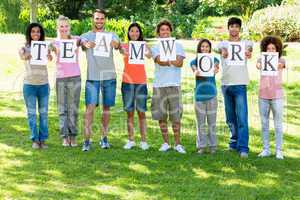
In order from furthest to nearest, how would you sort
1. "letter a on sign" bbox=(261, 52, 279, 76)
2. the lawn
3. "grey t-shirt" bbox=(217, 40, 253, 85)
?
1. "grey t-shirt" bbox=(217, 40, 253, 85)
2. "letter a on sign" bbox=(261, 52, 279, 76)
3. the lawn

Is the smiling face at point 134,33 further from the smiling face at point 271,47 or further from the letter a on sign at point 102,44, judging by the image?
the smiling face at point 271,47

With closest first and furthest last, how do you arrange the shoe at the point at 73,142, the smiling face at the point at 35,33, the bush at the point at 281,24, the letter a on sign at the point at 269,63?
the letter a on sign at the point at 269,63
the smiling face at the point at 35,33
the shoe at the point at 73,142
the bush at the point at 281,24

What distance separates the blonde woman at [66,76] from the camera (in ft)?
24.2

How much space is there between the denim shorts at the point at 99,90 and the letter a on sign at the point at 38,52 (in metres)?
0.64

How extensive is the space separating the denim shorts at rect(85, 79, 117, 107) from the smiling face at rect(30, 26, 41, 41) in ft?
2.82

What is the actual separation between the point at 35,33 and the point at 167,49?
1.71m

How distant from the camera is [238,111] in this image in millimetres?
7418

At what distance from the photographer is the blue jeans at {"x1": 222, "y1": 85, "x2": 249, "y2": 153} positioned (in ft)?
24.2

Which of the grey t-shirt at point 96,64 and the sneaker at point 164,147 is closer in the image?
the grey t-shirt at point 96,64

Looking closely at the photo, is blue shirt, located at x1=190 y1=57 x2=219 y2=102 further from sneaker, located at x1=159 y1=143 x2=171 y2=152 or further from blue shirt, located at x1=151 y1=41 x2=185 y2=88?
sneaker, located at x1=159 y1=143 x2=171 y2=152

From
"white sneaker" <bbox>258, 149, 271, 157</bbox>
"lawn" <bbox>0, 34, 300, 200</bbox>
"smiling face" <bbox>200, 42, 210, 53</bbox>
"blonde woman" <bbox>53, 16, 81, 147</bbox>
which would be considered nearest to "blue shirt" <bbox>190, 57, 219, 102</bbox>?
"smiling face" <bbox>200, 42, 210, 53</bbox>

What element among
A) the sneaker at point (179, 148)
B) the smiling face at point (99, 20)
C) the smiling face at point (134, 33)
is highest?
the smiling face at point (99, 20)

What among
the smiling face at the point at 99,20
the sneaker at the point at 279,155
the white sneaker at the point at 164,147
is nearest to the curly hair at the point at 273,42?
the sneaker at the point at 279,155

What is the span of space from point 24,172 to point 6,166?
37cm
